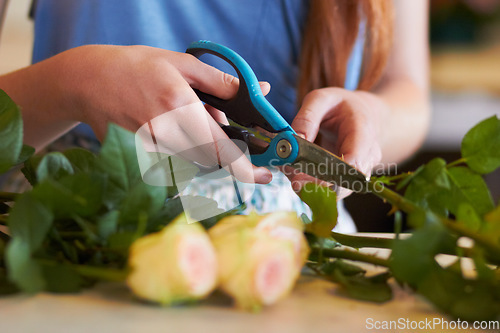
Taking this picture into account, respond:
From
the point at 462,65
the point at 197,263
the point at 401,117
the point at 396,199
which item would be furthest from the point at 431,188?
the point at 462,65

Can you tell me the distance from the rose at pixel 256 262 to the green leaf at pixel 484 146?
0.11m

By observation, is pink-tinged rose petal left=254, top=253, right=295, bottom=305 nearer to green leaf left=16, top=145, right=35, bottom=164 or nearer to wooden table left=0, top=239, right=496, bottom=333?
wooden table left=0, top=239, right=496, bottom=333

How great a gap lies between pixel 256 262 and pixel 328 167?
145 millimetres

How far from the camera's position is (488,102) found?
1.59 meters

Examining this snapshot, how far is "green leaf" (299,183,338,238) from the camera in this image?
Result: 0.21 meters

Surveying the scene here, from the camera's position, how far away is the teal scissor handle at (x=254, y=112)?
0.30 meters

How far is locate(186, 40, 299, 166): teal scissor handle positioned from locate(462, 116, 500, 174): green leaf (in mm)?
105

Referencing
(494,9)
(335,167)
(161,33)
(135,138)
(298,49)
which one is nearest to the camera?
(135,138)

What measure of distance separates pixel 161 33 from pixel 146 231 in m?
0.34

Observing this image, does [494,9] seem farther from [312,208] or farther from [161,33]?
[312,208]

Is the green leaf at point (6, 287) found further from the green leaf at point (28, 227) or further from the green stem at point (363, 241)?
the green stem at point (363, 241)

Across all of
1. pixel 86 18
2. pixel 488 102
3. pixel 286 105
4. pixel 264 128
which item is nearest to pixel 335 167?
pixel 264 128

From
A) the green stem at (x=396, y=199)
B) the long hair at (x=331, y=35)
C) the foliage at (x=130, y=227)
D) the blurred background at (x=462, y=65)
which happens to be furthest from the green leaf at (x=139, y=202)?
the blurred background at (x=462, y=65)

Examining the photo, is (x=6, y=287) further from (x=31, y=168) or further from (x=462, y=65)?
(x=462, y=65)
